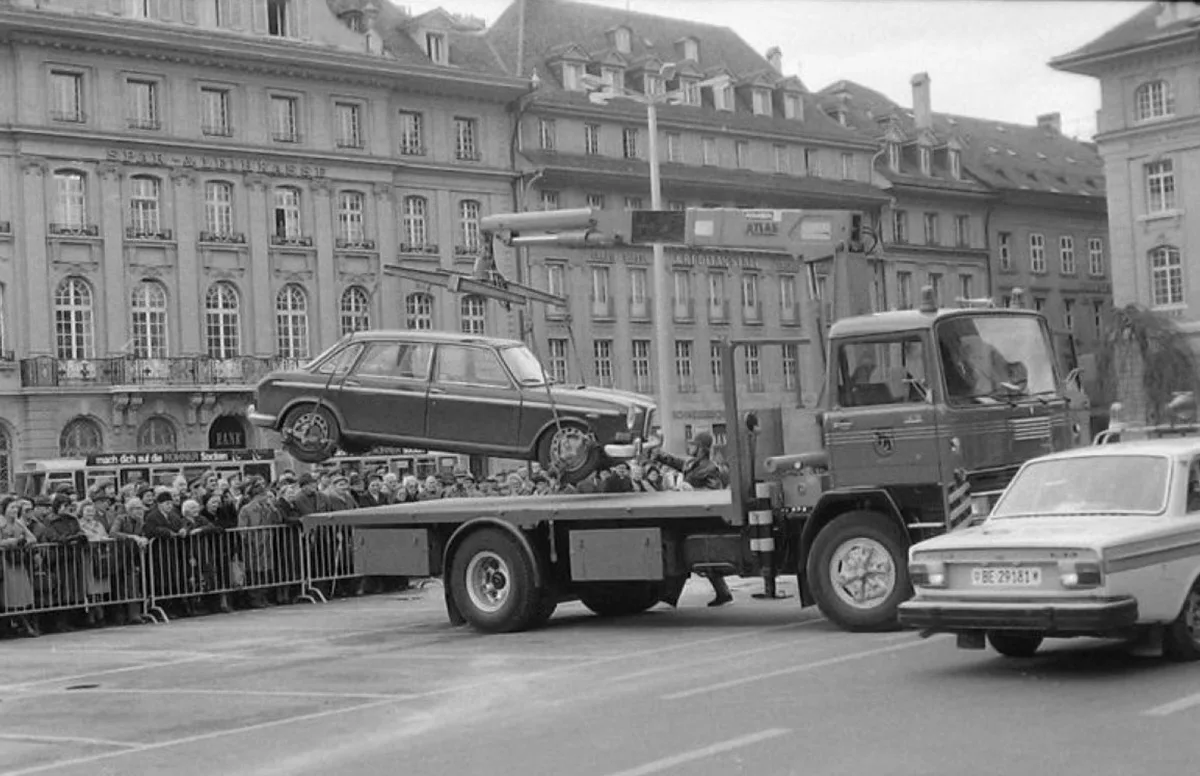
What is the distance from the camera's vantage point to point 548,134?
72.6 meters

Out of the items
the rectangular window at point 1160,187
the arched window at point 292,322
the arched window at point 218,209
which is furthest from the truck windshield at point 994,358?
the rectangular window at point 1160,187

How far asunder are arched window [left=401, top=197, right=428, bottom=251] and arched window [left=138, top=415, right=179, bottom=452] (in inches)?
453

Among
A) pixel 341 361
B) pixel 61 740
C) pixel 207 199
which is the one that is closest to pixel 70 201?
pixel 207 199

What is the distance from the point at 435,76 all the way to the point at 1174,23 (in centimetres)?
6445

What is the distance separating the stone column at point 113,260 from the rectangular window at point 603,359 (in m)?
19.5

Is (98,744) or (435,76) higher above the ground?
(435,76)

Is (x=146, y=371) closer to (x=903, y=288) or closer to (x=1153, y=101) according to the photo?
(x=903, y=288)

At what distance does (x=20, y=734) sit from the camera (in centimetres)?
1386

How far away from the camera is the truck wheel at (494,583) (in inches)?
770

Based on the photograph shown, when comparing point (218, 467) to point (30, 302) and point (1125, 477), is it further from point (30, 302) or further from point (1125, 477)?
point (1125, 477)

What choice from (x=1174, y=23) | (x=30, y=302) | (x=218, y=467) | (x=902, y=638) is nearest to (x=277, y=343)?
(x=30, y=302)

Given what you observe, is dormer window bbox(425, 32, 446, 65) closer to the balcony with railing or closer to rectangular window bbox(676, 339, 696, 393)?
the balcony with railing

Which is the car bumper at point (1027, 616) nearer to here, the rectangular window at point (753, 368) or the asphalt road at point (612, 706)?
the asphalt road at point (612, 706)

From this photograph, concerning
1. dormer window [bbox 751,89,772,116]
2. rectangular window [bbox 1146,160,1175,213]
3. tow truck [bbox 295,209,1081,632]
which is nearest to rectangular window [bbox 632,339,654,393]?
dormer window [bbox 751,89,772,116]
